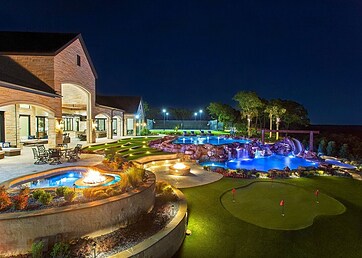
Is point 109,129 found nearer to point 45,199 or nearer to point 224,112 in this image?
point 45,199

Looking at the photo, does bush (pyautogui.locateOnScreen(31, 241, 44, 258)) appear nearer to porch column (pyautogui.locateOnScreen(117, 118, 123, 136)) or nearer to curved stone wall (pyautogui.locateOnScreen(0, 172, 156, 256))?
curved stone wall (pyautogui.locateOnScreen(0, 172, 156, 256))

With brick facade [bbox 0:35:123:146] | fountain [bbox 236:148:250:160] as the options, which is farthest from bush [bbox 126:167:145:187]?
fountain [bbox 236:148:250:160]

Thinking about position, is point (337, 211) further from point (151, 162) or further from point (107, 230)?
point (151, 162)

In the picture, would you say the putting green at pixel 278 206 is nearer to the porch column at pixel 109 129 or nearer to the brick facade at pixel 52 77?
the brick facade at pixel 52 77

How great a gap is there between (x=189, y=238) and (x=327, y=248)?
3450mm

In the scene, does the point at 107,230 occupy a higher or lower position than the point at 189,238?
higher

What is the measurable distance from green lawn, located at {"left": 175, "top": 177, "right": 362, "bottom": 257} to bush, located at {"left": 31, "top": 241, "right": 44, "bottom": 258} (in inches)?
113

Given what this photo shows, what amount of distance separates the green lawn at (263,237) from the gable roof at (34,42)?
14787 mm

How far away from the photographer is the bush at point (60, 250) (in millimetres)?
4176

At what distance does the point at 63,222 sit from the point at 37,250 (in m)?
0.64

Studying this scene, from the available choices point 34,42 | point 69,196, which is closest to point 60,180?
point 69,196

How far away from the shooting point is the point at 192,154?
17.3 meters

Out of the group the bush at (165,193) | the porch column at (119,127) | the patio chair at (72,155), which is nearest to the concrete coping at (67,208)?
the bush at (165,193)

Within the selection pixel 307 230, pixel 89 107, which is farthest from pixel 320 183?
pixel 89 107
